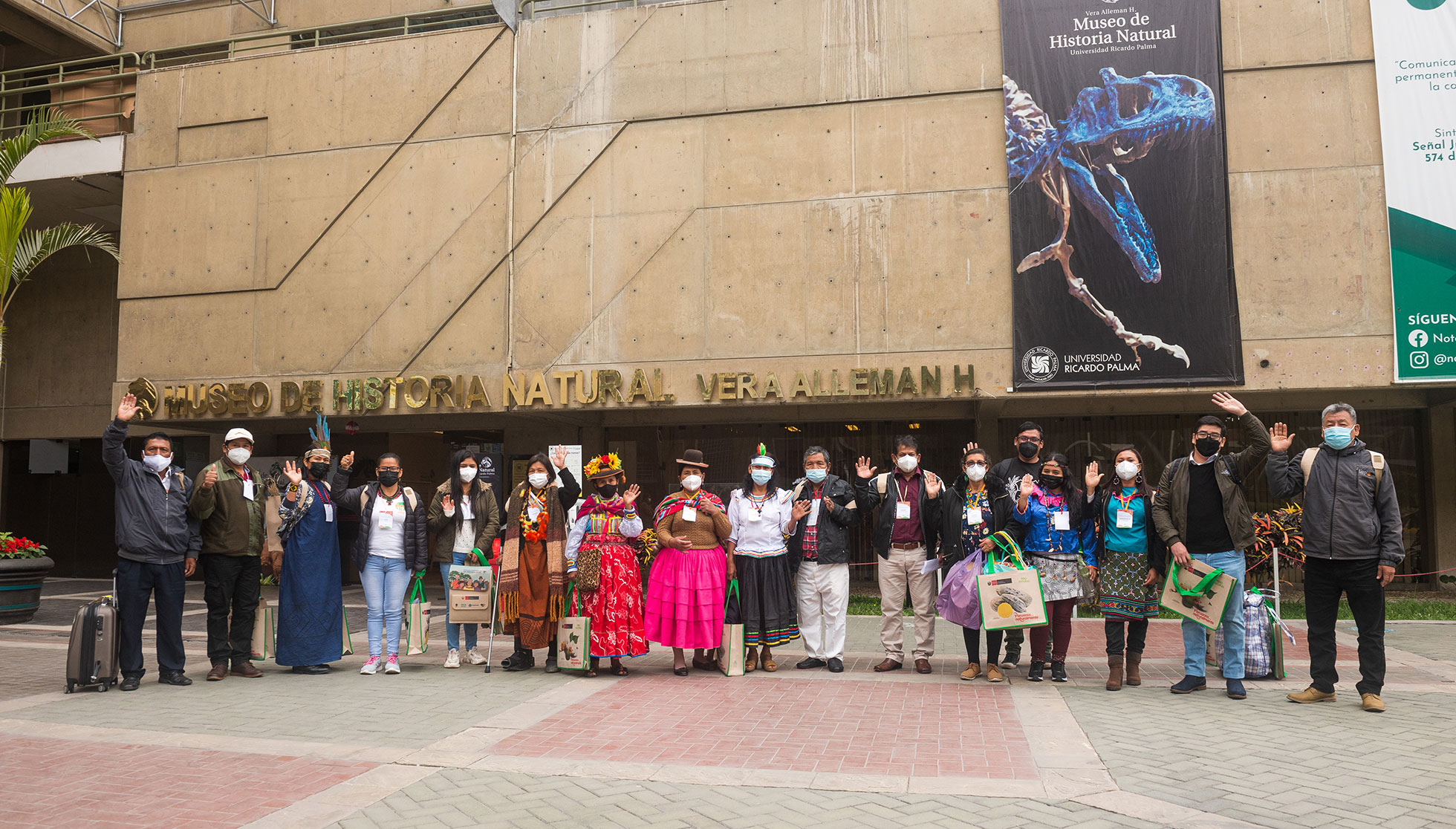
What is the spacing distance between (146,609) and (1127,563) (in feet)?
26.5

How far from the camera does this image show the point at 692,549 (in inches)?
337

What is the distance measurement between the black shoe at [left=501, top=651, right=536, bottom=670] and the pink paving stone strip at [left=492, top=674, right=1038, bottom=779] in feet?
3.98

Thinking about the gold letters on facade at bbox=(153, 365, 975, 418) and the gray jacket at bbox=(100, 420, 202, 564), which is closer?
the gray jacket at bbox=(100, 420, 202, 564)

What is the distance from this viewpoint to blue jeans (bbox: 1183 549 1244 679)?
7371mm

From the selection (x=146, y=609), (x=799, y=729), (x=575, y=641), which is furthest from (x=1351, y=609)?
(x=146, y=609)

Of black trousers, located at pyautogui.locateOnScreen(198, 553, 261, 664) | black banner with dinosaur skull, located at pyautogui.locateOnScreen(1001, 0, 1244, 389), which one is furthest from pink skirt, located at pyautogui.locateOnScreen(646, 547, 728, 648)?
black banner with dinosaur skull, located at pyautogui.locateOnScreen(1001, 0, 1244, 389)

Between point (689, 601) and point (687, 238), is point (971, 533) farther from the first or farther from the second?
point (687, 238)

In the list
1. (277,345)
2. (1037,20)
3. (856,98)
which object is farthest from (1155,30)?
(277,345)

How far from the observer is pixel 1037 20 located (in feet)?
47.8

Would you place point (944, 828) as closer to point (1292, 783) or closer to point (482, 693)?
point (1292, 783)

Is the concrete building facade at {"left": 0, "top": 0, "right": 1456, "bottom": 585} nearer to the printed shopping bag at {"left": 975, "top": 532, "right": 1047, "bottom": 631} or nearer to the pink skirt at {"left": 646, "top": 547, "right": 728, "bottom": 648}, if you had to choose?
the pink skirt at {"left": 646, "top": 547, "right": 728, "bottom": 648}

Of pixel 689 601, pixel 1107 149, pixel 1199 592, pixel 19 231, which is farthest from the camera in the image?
pixel 1107 149

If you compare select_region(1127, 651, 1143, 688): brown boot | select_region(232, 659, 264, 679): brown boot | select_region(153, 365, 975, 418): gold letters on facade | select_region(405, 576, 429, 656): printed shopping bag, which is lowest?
select_region(232, 659, 264, 679): brown boot

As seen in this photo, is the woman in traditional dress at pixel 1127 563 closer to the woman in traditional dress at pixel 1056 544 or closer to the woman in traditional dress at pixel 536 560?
the woman in traditional dress at pixel 1056 544
